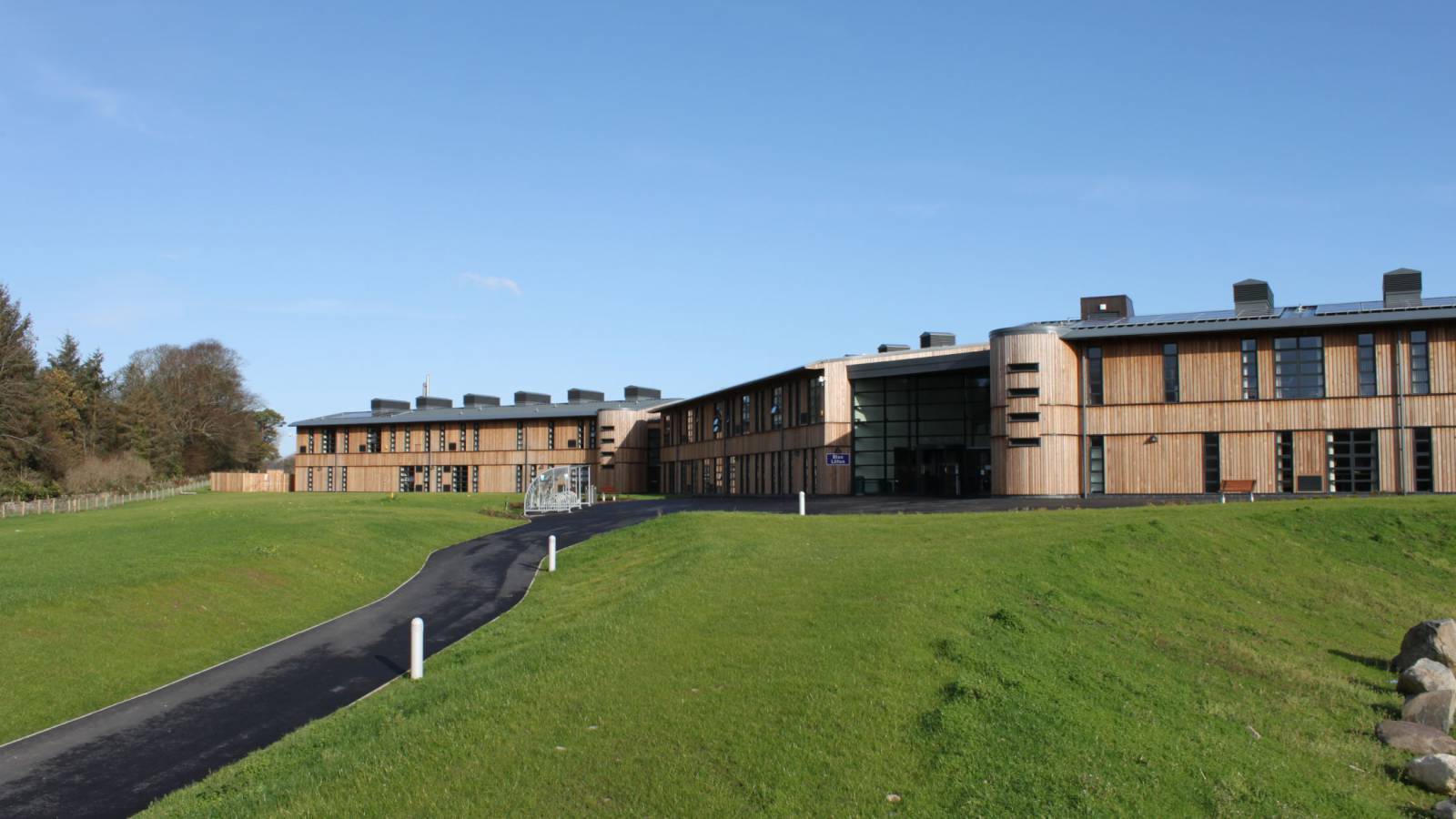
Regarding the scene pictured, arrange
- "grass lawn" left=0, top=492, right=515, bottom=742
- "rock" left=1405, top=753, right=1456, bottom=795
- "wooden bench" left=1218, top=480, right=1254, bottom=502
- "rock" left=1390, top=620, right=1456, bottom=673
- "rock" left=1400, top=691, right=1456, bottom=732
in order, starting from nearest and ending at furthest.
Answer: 1. "rock" left=1405, top=753, right=1456, bottom=795
2. "rock" left=1400, top=691, right=1456, bottom=732
3. "rock" left=1390, top=620, right=1456, bottom=673
4. "grass lawn" left=0, top=492, right=515, bottom=742
5. "wooden bench" left=1218, top=480, right=1254, bottom=502

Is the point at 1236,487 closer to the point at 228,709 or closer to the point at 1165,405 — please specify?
the point at 1165,405

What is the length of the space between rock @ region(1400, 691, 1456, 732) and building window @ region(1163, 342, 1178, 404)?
100 ft

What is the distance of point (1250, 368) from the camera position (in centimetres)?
4350

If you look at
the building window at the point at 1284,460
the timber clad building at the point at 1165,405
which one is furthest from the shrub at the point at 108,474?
the building window at the point at 1284,460

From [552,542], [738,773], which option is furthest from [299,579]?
[738,773]

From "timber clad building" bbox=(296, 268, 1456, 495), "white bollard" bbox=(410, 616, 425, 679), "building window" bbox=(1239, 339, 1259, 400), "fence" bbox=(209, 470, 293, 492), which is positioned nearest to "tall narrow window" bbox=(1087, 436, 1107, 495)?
"timber clad building" bbox=(296, 268, 1456, 495)

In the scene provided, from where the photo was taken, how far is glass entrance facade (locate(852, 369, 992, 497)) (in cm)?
5412

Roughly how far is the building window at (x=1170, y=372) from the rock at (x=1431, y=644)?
2766 cm

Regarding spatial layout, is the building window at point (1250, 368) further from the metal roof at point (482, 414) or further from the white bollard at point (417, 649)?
the metal roof at point (482, 414)

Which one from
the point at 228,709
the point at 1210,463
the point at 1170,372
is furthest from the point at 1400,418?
the point at 228,709

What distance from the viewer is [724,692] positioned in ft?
40.8

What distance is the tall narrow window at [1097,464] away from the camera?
44906mm

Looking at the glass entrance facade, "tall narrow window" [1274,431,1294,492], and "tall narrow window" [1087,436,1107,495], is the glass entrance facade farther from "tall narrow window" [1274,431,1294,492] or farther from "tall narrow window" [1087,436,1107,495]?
Result: "tall narrow window" [1274,431,1294,492]

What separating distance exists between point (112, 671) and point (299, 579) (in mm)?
9152
